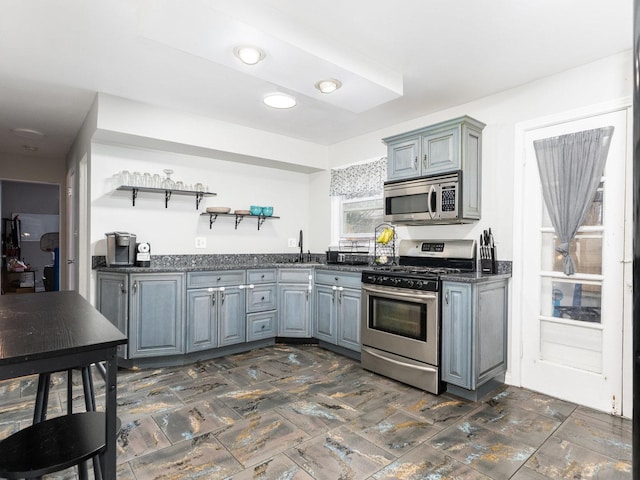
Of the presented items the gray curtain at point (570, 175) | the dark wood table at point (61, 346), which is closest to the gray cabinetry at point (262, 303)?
the dark wood table at point (61, 346)

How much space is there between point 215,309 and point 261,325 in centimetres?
57

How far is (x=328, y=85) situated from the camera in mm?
2686

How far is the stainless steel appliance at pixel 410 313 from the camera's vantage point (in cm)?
283

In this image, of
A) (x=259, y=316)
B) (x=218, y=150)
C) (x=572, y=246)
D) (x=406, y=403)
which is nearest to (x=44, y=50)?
(x=218, y=150)

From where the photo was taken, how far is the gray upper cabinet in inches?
120

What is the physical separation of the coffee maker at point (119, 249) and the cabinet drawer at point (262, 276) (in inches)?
45.5

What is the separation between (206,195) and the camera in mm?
4094

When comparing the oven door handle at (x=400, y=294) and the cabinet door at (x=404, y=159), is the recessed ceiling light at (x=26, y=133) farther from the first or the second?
the oven door handle at (x=400, y=294)

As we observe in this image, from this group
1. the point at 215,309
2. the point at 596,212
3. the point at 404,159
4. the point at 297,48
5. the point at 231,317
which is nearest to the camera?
the point at 297,48

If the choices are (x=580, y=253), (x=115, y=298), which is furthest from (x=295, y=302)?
Answer: (x=580, y=253)

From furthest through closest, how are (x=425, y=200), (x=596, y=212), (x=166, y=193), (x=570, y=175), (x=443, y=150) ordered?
1. (x=166, y=193)
2. (x=425, y=200)
3. (x=443, y=150)
4. (x=570, y=175)
5. (x=596, y=212)

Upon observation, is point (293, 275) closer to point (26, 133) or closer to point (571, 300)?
point (571, 300)

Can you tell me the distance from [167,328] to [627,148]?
12.5 feet

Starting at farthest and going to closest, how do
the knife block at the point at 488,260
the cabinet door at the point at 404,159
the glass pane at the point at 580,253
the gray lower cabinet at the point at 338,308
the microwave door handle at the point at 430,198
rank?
the gray lower cabinet at the point at 338,308 → the cabinet door at the point at 404,159 → the microwave door handle at the point at 430,198 → the knife block at the point at 488,260 → the glass pane at the point at 580,253
